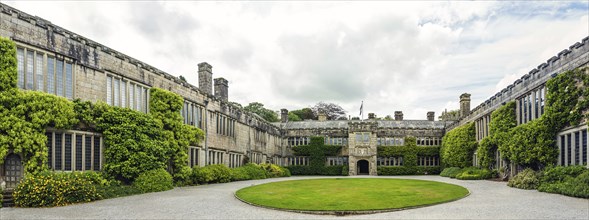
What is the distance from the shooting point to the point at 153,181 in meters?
21.7

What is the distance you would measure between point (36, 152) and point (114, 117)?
4.72 metres

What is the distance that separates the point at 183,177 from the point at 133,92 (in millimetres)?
6389

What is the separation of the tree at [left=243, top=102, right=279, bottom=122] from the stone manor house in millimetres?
36816

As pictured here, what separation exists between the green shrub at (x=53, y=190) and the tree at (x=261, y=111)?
66.8 m

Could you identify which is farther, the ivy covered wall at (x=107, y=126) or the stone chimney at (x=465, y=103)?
the stone chimney at (x=465, y=103)

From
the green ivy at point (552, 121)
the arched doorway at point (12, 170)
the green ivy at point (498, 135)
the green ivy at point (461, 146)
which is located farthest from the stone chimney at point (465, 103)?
the arched doorway at point (12, 170)

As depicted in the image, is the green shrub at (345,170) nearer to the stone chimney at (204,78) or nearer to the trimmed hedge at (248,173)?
the trimmed hedge at (248,173)

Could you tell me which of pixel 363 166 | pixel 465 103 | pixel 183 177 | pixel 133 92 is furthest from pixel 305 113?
pixel 133 92

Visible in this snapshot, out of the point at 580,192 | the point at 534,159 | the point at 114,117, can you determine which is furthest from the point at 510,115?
the point at 114,117

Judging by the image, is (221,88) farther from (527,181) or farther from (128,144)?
(527,181)

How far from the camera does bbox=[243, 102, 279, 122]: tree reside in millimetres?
84750

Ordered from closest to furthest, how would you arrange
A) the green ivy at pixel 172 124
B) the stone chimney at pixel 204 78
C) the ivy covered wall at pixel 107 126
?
the ivy covered wall at pixel 107 126, the green ivy at pixel 172 124, the stone chimney at pixel 204 78

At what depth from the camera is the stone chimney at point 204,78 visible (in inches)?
1310

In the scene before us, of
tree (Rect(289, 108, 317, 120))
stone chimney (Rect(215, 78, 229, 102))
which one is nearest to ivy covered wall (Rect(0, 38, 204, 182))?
stone chimney (Rect(215, 78, 229, 102))
